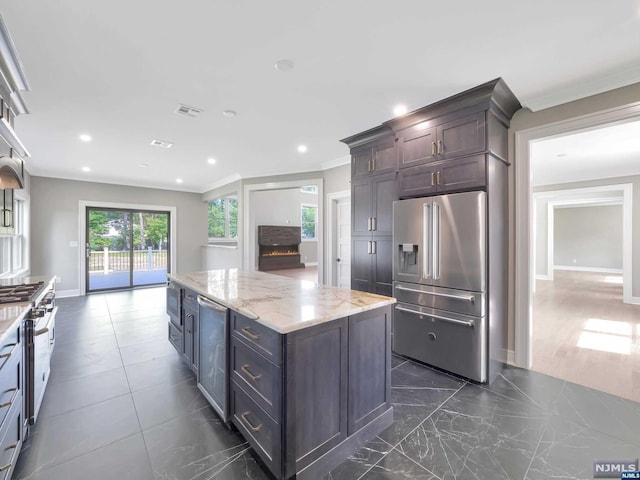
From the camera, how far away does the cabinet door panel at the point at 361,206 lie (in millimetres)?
3660

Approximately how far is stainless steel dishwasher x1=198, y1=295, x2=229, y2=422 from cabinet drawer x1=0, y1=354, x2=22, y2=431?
1019mm

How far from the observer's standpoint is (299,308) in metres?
1.76

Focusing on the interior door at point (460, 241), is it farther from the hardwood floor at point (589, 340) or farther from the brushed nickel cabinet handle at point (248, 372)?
the brushed nickel cabinet handle at point (248, 372)

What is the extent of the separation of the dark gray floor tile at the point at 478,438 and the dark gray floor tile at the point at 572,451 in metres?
0.05

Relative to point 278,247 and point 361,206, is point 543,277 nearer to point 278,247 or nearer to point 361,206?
point 361,206

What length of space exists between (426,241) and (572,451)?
176cm

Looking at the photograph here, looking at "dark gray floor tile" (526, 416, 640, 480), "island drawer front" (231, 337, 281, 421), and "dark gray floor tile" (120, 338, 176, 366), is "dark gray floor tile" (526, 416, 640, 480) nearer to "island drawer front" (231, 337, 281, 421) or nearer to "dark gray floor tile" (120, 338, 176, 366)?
"island drawer front" (231, 337, 281, 421)

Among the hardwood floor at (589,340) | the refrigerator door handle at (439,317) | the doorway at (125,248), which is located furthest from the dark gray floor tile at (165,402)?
the doorway at (125,248)

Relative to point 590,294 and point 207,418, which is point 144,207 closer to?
point 207,418

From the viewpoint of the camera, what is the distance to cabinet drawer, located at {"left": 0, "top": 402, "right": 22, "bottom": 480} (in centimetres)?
136

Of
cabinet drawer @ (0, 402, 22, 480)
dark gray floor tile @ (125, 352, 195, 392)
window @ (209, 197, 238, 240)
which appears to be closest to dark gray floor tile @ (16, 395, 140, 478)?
cabinet drawer @ (0, 402, 22, 480)

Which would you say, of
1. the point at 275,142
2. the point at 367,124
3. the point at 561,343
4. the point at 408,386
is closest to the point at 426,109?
the point at 367,124

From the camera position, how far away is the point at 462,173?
2.69m

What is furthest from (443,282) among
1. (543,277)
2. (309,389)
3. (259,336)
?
(543,277)
